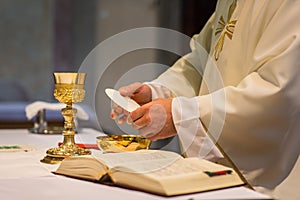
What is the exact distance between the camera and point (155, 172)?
1347 millimetres

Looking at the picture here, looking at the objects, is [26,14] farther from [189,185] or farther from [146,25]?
[189,185]

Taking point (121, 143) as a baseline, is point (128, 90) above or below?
above

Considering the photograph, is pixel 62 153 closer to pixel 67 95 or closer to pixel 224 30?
pixel 67 95

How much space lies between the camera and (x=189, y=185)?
1303mm

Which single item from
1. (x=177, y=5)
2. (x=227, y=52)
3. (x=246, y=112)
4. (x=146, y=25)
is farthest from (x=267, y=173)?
(x=146, y=25)

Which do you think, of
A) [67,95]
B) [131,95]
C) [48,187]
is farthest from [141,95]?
[48,187]

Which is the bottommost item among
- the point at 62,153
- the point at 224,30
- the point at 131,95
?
the point at 62,153

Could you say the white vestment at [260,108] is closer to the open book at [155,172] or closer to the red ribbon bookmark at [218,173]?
the open book at [155,172]

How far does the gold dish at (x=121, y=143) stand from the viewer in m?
1.82

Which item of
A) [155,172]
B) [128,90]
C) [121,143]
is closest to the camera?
[155,172]

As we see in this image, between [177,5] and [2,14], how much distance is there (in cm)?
230

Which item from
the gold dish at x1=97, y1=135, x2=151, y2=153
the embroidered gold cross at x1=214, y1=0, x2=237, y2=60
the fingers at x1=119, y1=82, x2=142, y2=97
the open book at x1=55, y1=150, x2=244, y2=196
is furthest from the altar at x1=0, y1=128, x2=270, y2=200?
the embroidered gold cross at x1=214, y1=0, x2=237, y2=60

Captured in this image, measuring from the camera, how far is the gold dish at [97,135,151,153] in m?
1.82

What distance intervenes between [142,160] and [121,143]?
13.7 inches
